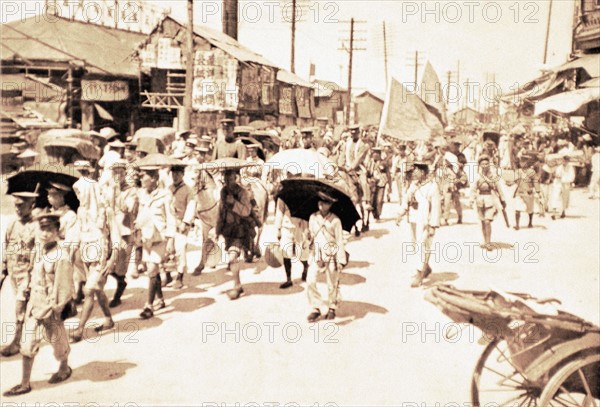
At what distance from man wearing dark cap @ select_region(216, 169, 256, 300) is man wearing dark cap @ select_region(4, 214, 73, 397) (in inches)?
135

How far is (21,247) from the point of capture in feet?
19.4

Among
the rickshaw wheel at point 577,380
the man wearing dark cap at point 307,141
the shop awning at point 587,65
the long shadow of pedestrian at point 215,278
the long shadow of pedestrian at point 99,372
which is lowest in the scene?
the long shadow of pedestrian at point 215,278

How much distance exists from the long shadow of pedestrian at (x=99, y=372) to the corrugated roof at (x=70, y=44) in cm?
2687

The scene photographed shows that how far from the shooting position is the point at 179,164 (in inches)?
336

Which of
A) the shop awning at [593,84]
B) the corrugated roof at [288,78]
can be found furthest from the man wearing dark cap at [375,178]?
the corrugated roof at [288,78]

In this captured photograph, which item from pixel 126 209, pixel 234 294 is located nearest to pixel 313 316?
pixel 234 294

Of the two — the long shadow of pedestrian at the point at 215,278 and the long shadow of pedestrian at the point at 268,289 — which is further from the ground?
the long shadow of pedestrian at the point at 268,289

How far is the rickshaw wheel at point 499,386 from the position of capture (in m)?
4.75

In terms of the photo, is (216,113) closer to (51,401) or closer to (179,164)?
(179,164)

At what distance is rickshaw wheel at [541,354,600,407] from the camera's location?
4.21 metres

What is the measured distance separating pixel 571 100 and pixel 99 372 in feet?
58.2

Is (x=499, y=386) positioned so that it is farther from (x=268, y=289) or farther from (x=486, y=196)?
(x=486, y=196)

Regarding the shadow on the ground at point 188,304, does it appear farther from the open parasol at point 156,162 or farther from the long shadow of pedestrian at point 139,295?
the open parasol at point 156,162

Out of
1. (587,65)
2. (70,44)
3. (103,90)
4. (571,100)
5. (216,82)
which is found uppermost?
(70,44)
